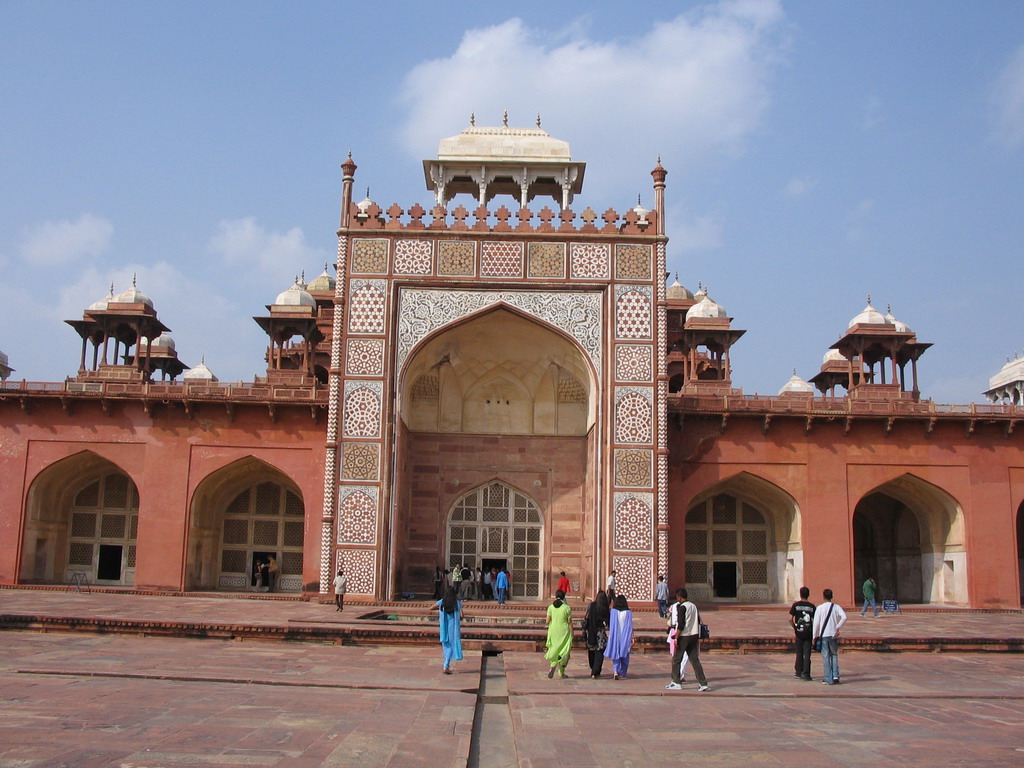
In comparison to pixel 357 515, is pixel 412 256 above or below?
above

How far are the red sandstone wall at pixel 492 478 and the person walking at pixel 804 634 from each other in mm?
9586

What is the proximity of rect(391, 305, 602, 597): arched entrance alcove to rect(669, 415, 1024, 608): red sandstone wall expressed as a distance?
2094mm

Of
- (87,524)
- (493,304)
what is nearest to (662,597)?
(493,304)

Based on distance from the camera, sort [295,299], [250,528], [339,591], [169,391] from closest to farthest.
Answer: [339,591] < [169,391] < [250,528] < [295,299]

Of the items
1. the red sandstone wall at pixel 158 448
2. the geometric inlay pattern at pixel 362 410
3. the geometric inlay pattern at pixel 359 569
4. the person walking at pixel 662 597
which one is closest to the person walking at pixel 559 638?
the person walking at pixel 662 597

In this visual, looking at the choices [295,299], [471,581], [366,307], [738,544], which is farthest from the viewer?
[295,299]

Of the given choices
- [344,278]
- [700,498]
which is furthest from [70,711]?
[700,498]

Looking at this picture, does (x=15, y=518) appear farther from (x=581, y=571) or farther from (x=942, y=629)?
(x=942, y=629)

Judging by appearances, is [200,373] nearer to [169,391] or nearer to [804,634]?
[169,391]

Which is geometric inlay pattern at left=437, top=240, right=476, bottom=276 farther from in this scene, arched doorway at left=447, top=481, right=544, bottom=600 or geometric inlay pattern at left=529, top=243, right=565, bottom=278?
arched doorway at left=447, top=481, right=544, bottom=600

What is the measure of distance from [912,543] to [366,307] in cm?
1300

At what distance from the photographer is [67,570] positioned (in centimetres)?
1988

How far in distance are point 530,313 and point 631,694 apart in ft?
33.8

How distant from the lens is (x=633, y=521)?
16.5m
